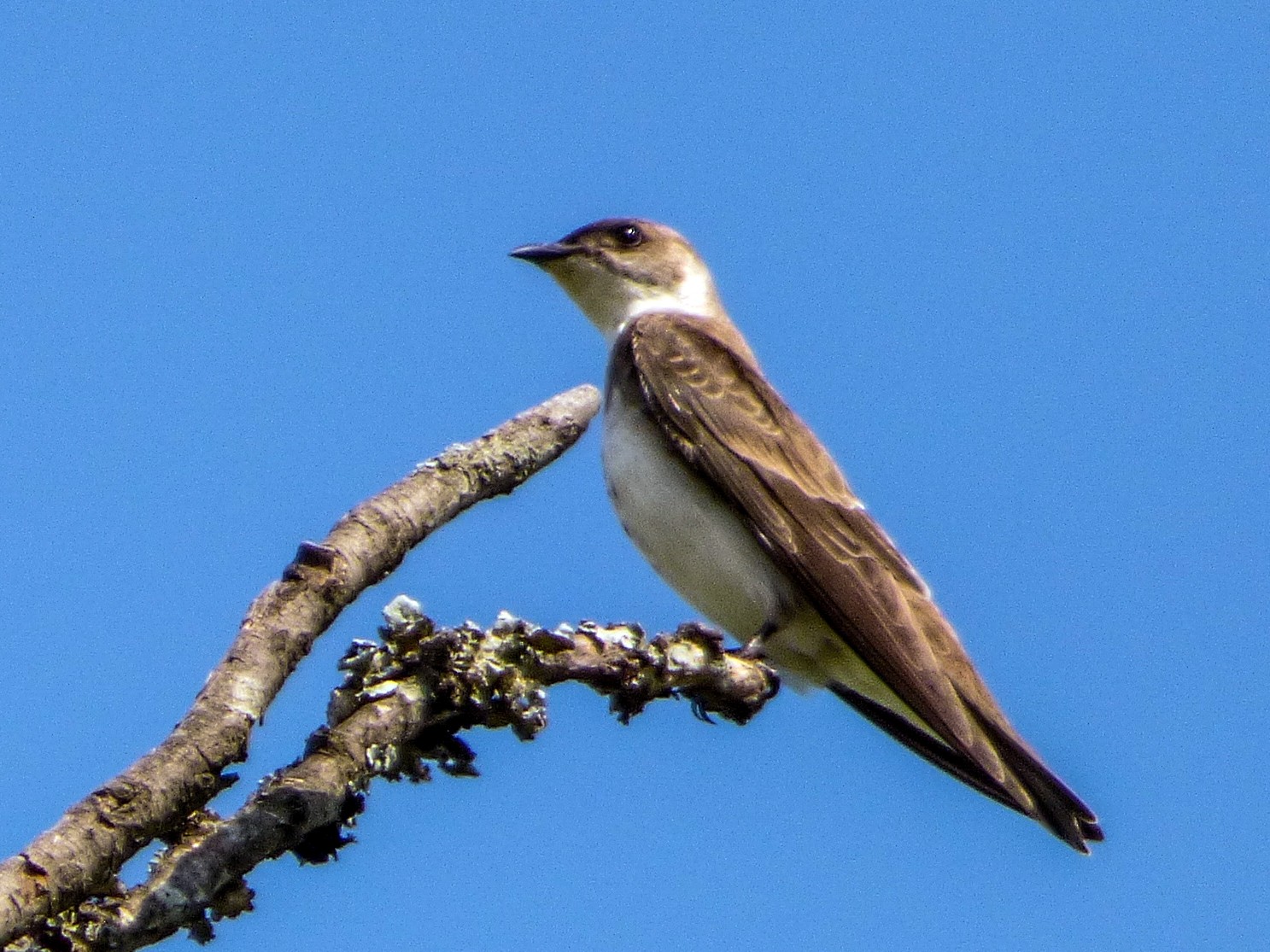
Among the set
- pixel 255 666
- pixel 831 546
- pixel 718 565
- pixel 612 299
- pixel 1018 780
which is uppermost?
pixel 612 299

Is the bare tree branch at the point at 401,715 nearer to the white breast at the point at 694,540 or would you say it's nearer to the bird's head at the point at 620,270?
the white breast at the point at 694,540

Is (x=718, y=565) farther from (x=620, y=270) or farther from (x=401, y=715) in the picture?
(x=401, y=715)

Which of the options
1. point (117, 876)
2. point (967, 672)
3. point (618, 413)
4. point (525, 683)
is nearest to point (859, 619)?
point (967, 672)

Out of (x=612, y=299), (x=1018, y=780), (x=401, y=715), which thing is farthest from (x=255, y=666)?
(x=612, y=299)

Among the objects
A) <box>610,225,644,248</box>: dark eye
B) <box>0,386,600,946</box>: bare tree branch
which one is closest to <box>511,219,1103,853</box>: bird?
<box>610,225,644,248</box>: dark eye

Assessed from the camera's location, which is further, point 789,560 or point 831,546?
point 831,546

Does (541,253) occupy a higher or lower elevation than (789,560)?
higher

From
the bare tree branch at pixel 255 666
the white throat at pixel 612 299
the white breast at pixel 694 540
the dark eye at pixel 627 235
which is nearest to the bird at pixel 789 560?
the white breast at pixel 694 540

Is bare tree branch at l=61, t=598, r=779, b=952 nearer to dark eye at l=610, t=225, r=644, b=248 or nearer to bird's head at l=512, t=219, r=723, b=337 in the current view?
bird's head at l=512, t=219, r=723, b=337
